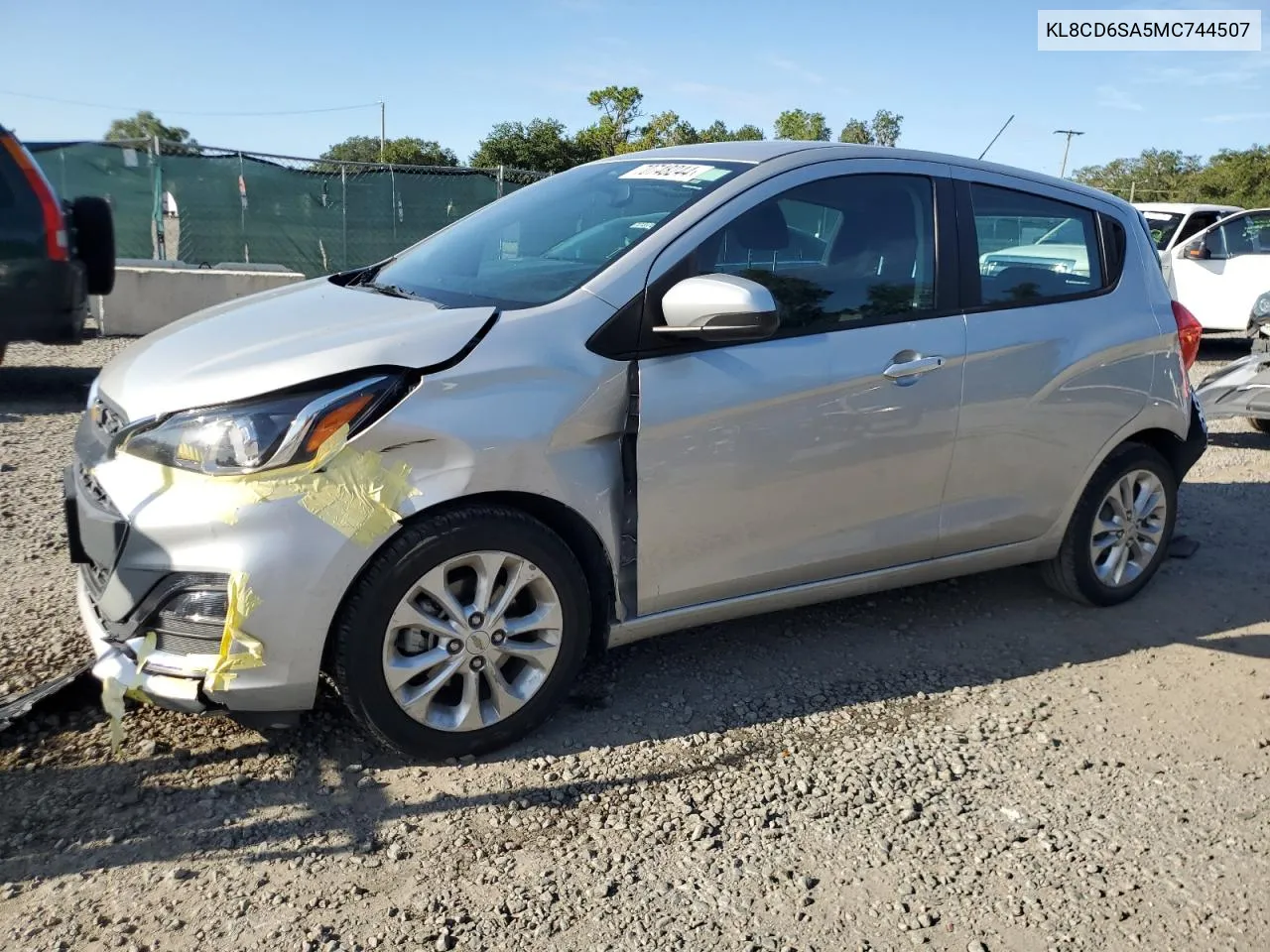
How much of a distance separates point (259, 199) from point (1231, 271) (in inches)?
488

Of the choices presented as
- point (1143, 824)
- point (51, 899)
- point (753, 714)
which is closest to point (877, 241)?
point (753, 714)

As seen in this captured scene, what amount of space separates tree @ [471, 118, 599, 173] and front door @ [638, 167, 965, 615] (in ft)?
143

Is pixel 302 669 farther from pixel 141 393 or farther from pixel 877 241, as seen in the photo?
pixel 877 241

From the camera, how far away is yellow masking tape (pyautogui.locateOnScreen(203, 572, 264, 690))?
2.73 meters

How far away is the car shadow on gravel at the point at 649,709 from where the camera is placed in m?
2.75

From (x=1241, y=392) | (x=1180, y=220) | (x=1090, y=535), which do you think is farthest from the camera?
(x=1180, y=220)

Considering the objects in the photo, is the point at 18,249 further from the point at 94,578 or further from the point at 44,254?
the point at 94,578

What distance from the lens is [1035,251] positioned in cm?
423

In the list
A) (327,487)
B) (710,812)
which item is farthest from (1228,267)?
(327,487)

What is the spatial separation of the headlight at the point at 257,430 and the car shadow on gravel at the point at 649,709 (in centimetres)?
89

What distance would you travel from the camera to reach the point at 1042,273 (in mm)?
4199

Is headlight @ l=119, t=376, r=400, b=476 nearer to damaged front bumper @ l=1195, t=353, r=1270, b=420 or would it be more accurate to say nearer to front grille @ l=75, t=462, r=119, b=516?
front grille @ l=75, t=462, r=119, b=516

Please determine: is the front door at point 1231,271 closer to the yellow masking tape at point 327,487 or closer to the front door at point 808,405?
the front door at point 808,405

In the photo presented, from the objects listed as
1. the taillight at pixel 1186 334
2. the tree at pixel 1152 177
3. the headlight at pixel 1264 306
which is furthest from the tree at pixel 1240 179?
the taillight at pixel 1186 334
